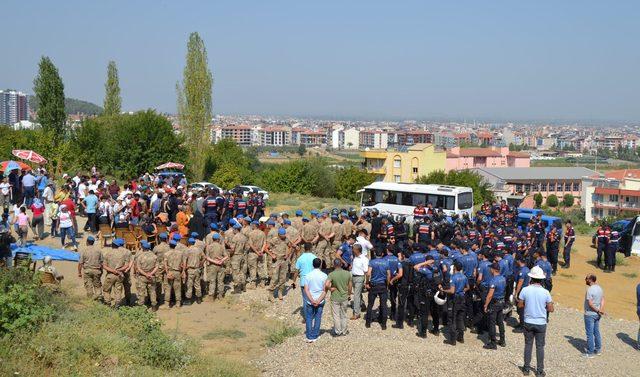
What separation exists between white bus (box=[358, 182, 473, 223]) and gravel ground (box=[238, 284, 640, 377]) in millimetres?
11634

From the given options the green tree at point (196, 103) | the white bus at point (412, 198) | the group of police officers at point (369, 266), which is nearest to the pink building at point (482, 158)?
the green tree at point (196, 103)

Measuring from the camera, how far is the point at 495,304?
1231cm

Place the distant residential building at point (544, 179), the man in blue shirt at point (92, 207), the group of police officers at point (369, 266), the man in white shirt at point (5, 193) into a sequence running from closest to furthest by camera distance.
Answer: the group of police officers at point (369, 266) → the man in blue shirt at point (92, 207) → the man in white shirt at point (5, 193) → the distant residential building at point (544, 179)

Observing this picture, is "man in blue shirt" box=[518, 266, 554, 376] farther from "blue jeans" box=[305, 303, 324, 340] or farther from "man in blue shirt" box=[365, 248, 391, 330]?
"blue jeans" box=[305, 303, 324, 340]

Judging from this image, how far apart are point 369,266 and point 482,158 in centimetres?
11027

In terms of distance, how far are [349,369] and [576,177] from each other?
109 metres

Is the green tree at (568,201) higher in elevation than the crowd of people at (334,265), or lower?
lower

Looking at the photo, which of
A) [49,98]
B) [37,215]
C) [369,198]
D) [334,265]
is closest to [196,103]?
[49,98]

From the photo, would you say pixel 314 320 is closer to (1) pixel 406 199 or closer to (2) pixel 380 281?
(2) pixel 380 281

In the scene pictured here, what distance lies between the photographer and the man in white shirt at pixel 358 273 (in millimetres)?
12914

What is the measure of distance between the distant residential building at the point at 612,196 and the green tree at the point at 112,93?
57419 millimetres

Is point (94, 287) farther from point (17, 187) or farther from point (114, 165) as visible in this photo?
point (114, 165)

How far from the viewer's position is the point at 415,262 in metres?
12.8

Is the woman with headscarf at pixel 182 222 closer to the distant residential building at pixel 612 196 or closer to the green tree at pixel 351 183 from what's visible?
the green tree at pixel 351 183
